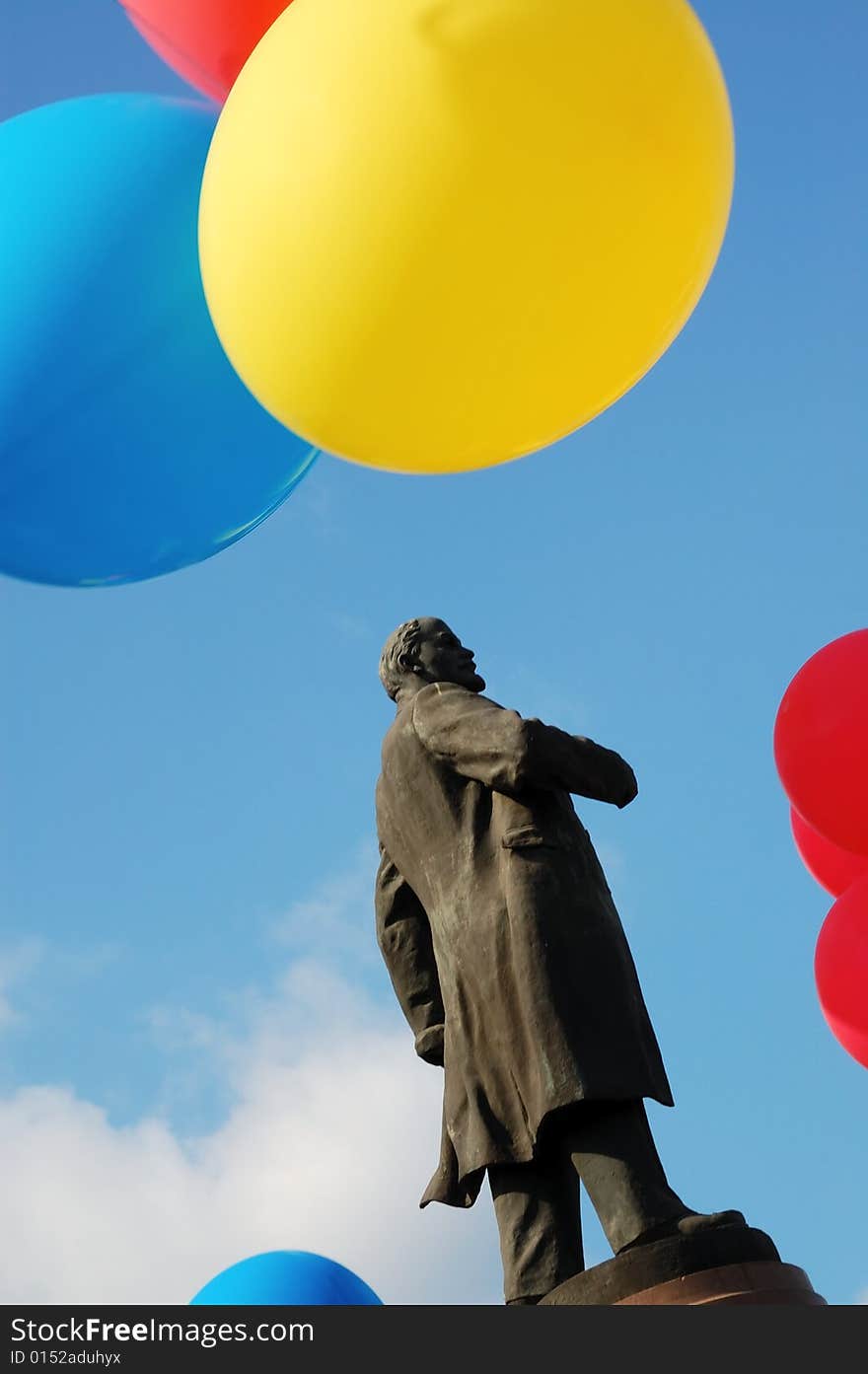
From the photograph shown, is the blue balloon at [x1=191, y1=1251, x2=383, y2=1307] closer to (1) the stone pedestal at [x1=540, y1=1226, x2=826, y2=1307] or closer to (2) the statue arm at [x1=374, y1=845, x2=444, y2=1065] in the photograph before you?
(2) the statue arm at [x1=374, y1=845, x2=444, y2=1065]

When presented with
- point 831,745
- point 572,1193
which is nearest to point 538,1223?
point 572,1193

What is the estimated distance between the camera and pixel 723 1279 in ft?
14.0

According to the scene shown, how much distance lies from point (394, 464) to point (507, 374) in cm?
45

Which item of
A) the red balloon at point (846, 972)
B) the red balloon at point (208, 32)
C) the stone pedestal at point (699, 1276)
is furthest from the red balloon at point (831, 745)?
the red balloon at point (208, 32)

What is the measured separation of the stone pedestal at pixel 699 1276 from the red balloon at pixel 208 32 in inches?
144

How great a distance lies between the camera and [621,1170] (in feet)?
15.0

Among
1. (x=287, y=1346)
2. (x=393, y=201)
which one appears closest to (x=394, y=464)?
(x=393, y=201)

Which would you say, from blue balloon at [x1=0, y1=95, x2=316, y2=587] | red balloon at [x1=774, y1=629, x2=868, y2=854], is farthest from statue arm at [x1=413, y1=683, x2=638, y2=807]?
red balloon at [x1=774, y1=629, x2=868, y2=854]

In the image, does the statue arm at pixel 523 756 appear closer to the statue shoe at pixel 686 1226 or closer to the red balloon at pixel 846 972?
the statue shoe at pixel 686 1226

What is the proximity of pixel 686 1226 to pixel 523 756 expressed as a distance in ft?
4.46

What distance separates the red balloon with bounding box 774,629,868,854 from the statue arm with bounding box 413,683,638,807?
5.19 feet

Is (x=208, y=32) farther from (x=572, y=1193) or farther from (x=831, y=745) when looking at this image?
(x=572, y=1193)

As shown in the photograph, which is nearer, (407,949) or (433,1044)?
(433,1044)

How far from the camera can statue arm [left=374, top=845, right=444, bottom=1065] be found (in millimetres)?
5461
